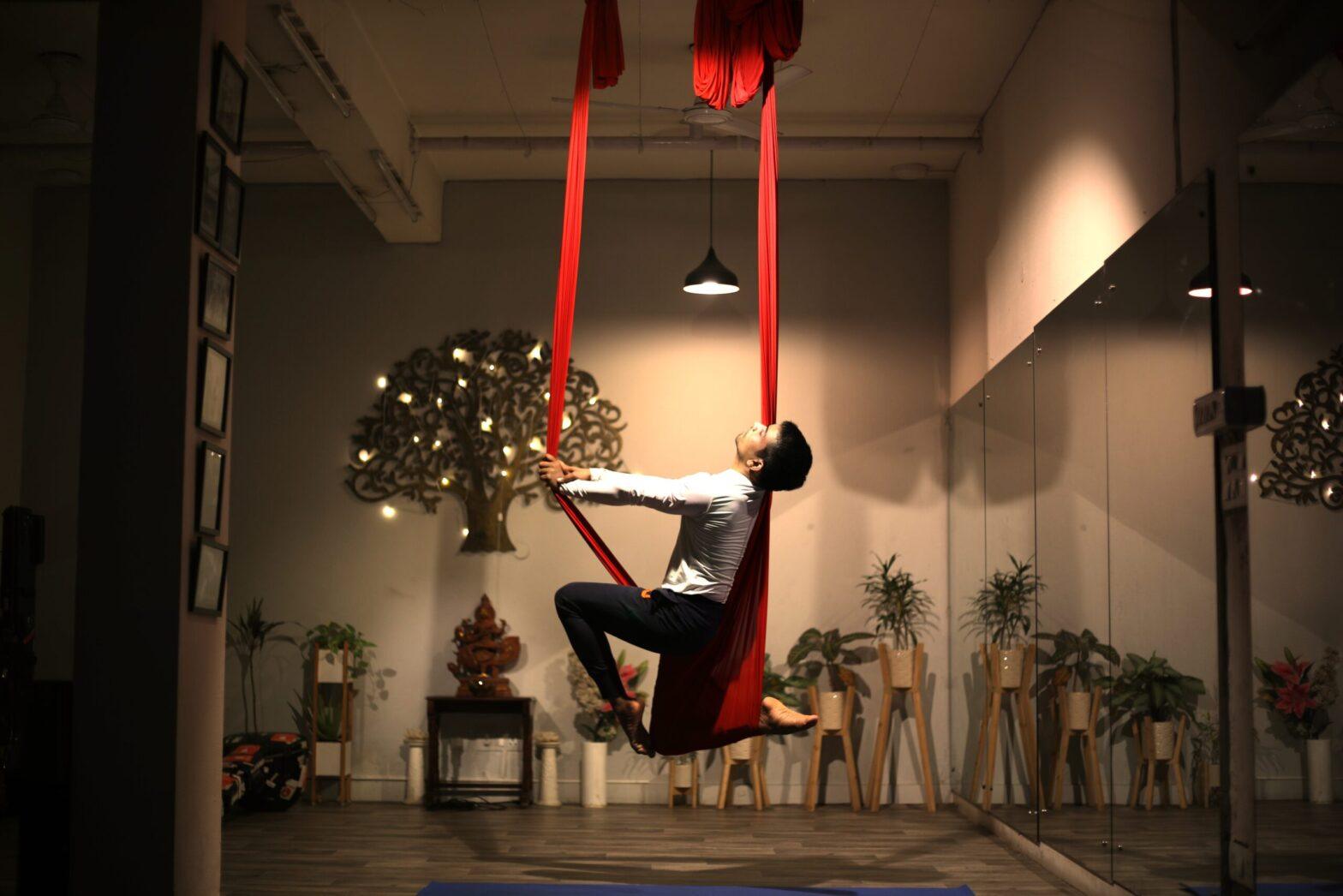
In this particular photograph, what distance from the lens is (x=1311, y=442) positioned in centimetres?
299

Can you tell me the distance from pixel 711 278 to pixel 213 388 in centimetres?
325

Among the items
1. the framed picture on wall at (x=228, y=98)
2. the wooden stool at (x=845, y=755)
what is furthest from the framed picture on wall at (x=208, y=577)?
the wooden stool at (x=845, y=755)

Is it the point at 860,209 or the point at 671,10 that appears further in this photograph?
the point at 860,209

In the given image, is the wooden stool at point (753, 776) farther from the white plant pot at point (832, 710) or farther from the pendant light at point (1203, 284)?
the pendant light at point (1203, 284)

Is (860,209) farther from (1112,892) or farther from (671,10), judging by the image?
(1112,892)

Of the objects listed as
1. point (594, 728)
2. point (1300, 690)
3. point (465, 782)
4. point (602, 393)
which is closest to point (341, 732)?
point (465, 782)

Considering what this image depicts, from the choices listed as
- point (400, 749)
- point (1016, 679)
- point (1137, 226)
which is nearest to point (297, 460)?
point (400, 749)

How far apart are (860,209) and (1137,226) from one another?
3.50 meters

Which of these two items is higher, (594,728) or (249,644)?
(249,644)

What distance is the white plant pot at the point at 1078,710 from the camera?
4555 millimetres

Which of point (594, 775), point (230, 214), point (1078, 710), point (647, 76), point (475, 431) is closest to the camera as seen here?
point (230, 214)

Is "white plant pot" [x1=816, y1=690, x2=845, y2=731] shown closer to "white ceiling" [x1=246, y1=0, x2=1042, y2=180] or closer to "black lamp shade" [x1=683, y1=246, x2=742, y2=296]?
"black lamp shade" [x1=683, y1=246, x2=742, y2=296]

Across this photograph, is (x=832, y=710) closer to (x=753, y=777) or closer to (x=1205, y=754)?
(x=753, y=777)

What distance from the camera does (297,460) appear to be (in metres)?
7.93
